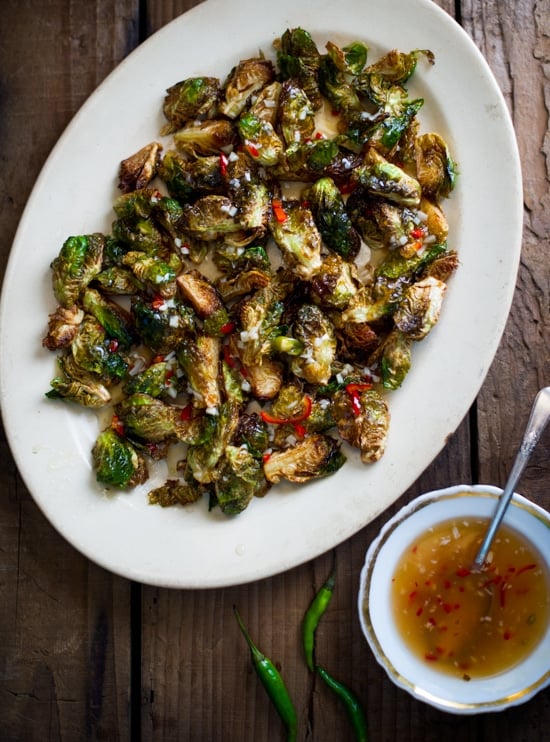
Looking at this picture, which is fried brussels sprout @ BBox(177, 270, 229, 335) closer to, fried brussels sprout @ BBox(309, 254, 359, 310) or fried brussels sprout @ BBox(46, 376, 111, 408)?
fried brussels sprout @ BBox(309, 254, 359, 310)

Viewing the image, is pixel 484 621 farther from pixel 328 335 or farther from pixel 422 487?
pixel 328 335

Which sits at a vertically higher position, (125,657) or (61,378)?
(61,378)

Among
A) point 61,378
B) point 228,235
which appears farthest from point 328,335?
point 61,378

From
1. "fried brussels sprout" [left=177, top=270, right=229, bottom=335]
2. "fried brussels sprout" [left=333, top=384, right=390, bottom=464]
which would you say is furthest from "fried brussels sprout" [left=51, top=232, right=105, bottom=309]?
"fried brussels sprout" [left=333, top=384, right=390, bottom=464]

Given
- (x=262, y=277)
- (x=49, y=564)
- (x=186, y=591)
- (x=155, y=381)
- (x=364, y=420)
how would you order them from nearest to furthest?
1. (x=364, y=420)
2. (x=262, y=277)
3. (x=155, y=381)
4. (x=186, y=591)
5. (x=49, y=564)

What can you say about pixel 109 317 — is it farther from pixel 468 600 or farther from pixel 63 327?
pixel 468 600

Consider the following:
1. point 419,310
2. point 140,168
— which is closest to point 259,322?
point 419,310

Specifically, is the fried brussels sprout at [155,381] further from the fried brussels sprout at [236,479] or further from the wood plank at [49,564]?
the wood plank at [49,564]
